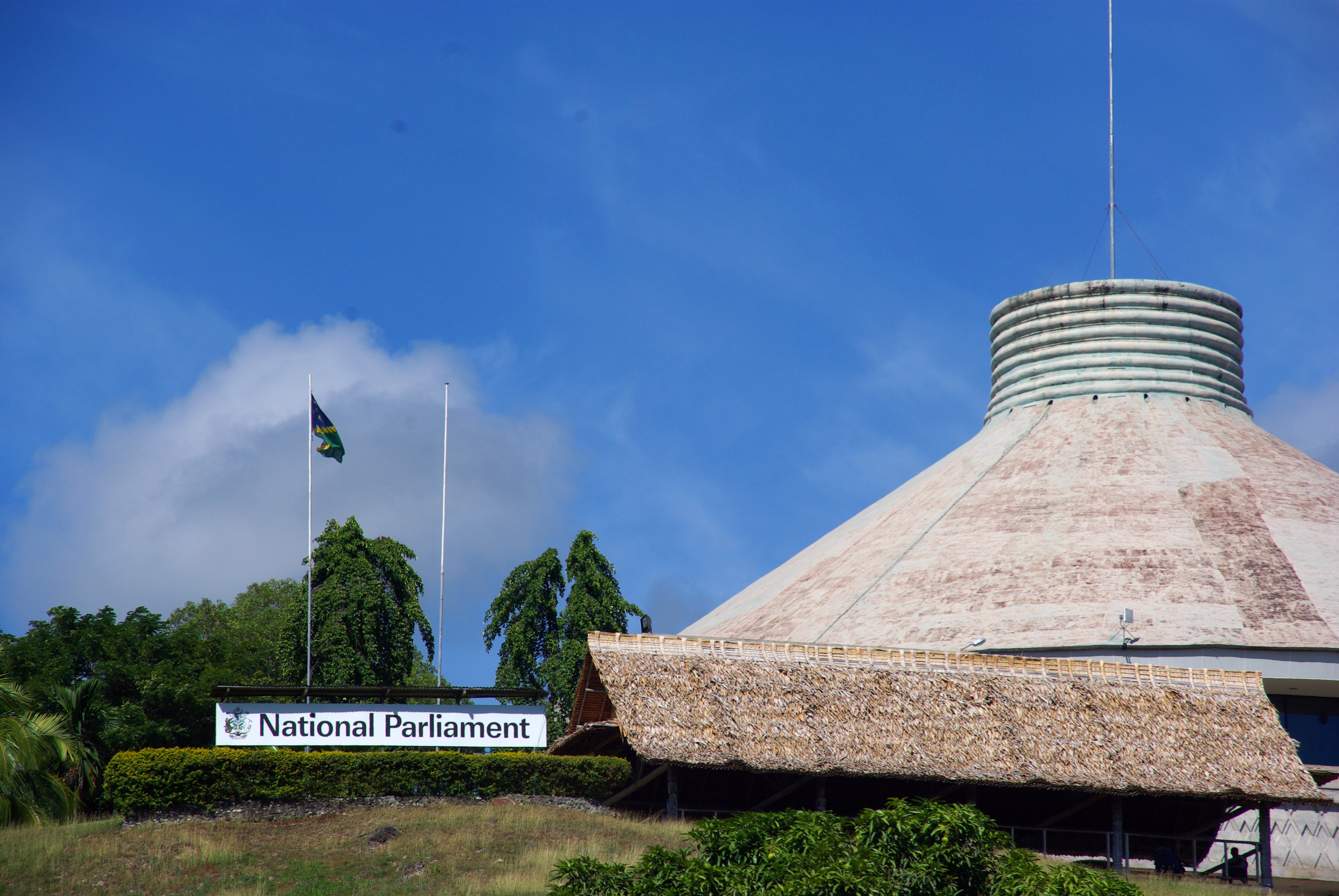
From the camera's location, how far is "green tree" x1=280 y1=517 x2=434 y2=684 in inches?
1638

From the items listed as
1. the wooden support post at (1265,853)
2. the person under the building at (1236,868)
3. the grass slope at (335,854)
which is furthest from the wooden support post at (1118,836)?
the wooden support post at (1265,853)

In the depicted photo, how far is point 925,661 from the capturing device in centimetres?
2927

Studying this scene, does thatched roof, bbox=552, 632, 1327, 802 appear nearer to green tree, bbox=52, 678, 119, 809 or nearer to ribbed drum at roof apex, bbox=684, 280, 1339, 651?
ribbed drum at roof apex, bbox=684, 280, 1339, 651

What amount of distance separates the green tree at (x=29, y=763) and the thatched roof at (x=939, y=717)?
32.7 feet

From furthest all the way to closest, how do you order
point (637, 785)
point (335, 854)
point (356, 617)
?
point (356, 617) → point (637, 785) → point (335, 854)

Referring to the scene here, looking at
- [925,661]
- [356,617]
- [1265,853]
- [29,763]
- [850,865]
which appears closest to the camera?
[850,865]

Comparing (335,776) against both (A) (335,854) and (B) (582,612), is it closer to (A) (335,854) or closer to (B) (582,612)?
(A) (335,854)

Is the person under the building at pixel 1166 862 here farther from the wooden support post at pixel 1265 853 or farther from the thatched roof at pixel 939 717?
the thatched roof at pixel 939 717

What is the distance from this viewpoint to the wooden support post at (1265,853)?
2766 cm

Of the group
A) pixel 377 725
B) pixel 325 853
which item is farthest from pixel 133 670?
pixel 325 853

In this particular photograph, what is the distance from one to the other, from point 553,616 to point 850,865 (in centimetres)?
3147

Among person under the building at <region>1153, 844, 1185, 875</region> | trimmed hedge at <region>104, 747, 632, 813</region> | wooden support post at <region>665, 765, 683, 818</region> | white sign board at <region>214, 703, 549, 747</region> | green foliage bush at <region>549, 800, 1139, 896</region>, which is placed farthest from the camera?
person under the building at <region>1153, 844, 1185, 875</region>

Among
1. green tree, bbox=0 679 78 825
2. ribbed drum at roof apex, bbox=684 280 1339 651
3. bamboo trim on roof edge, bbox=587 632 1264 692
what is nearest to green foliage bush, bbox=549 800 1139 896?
bamboo trim on roof edge, bbox=587 632 1264 692

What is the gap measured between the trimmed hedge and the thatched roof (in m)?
1.67
